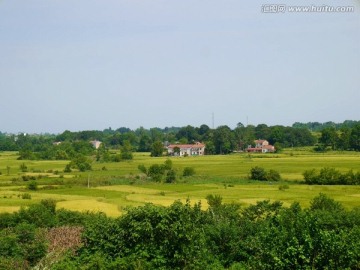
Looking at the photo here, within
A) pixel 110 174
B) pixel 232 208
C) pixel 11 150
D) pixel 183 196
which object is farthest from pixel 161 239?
pixel 11 150

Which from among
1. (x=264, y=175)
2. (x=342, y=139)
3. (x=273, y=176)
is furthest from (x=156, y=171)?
(x=342, y=139)

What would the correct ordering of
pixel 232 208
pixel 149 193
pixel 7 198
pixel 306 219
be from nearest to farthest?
pixel 306 219 → pixel 232 208 → pixel 7 198 → pixel 149 193

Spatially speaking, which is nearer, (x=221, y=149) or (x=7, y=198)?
(x=7, y=198)

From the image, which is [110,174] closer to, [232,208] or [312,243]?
[232,208]

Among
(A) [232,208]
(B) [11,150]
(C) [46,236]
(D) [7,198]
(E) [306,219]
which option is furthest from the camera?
(B) [11,150]

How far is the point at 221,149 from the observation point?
84188 millimetres

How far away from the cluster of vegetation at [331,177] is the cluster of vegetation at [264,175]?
3.27m

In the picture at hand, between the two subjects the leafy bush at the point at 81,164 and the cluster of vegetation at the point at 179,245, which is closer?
the cluster of vegetation at the point at 179,245

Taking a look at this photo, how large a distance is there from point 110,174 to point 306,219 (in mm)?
35985

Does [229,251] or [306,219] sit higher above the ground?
[306,219]

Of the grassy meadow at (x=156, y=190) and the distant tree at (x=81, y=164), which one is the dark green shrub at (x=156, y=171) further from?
the distant tree at (x=81, y=164)

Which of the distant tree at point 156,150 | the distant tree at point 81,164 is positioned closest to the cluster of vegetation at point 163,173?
the distant tree at point 81,164

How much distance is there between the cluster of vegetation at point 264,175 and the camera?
43500mm

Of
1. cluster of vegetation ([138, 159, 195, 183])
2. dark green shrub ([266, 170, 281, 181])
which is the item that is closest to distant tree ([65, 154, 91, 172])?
cluster of vegetation ([138, 159, 195, 183])
